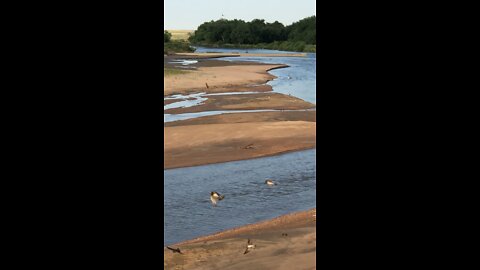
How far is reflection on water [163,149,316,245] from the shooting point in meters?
10.4

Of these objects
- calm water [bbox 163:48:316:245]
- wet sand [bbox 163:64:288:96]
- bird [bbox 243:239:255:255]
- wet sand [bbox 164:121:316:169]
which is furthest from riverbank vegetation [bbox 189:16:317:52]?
bird [bbox 243:239:255:255]

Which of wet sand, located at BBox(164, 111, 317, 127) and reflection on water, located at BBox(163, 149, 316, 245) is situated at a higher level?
wet sand, located at BBox(164, 111, 317, 127)

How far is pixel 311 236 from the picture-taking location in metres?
9.47

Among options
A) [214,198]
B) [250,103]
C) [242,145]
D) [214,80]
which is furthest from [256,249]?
[214,80]

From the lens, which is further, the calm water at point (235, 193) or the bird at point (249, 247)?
the calm water at point (235, 193)

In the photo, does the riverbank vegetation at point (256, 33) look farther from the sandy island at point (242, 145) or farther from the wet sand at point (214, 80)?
the sandy island at point (242, 145)

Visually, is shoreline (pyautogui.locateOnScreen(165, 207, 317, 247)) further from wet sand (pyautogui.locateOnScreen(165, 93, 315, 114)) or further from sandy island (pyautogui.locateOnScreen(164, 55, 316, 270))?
wet sand (pyautogui.locateOnScreen(165, 93, 315, 114))

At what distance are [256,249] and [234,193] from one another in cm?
363

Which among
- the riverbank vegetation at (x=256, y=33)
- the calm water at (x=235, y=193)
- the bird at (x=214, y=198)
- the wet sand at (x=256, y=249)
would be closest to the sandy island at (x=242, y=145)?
the wet sand at (x=256, y=249)

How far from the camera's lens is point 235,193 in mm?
12383

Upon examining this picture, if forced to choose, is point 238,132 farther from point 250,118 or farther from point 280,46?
point 280,46

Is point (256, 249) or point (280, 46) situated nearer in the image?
point (256, 249)

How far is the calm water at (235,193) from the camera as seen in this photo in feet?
34.1

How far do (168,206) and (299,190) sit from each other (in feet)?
9.29
